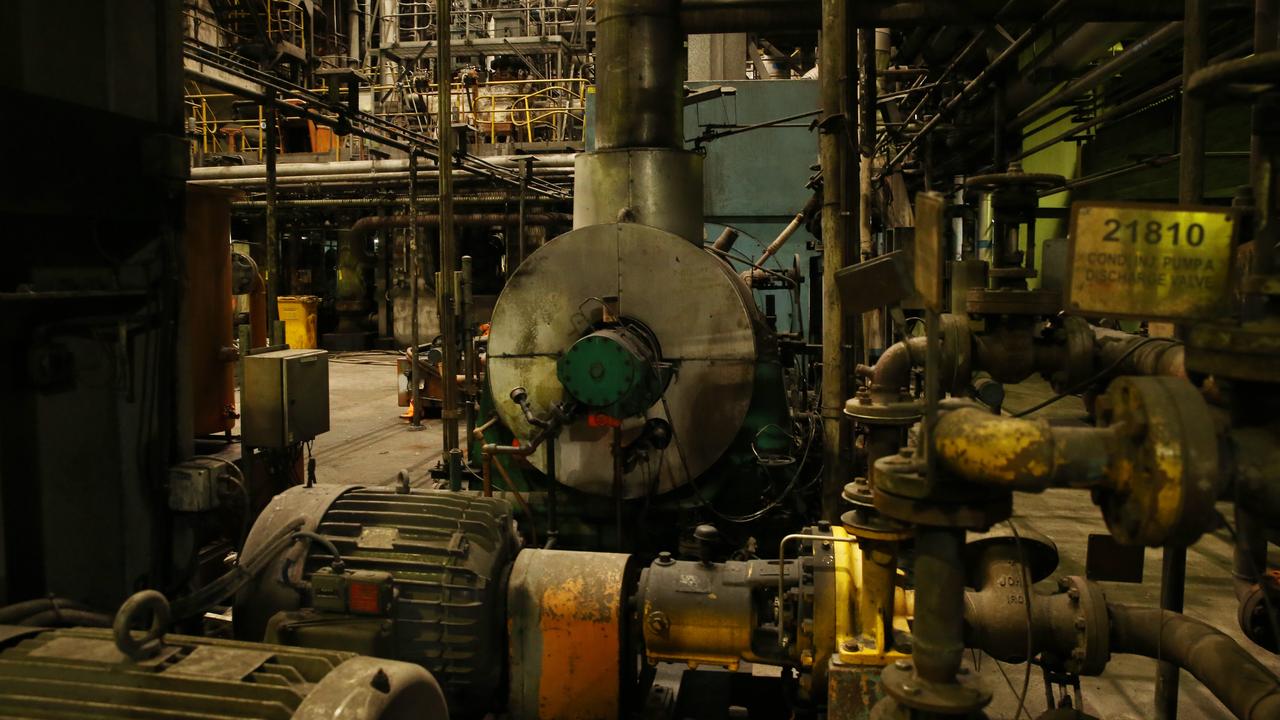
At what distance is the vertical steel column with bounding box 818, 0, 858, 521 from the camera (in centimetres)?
407

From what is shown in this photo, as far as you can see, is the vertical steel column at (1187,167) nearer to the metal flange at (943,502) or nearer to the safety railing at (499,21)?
the metal flange at (943,502)

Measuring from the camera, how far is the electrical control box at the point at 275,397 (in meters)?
3.43

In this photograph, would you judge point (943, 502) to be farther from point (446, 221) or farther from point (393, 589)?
point (446, 221)

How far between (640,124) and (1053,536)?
358 centimetres

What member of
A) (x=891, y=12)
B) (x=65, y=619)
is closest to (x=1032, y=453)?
(x=65, y=619)

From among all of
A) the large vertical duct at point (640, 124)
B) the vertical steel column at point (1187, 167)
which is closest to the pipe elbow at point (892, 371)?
the vertical steel column at point (1187, 167)

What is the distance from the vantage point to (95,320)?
2.59 metres

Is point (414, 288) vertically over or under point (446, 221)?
under

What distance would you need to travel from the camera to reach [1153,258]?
1.77m

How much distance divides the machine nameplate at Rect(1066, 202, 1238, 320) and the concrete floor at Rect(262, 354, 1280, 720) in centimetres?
55

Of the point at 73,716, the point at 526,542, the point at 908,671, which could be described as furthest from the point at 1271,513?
the point at 526,542

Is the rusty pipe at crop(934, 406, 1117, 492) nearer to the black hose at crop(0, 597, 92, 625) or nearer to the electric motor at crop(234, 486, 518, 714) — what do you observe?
the electric motor at crop(234, 486, 518, 714)

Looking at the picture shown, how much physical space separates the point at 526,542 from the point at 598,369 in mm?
1298

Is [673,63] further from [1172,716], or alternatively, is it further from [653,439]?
[1172,716]
